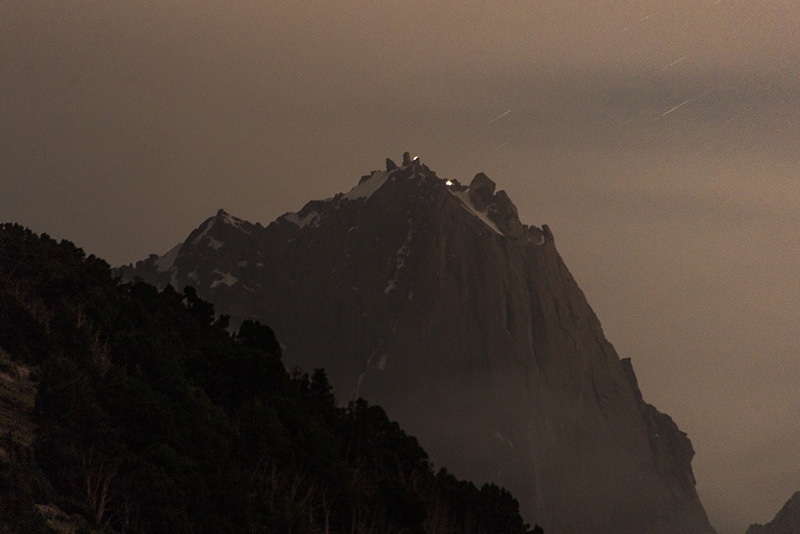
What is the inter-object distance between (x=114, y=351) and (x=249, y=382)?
22.5 metres

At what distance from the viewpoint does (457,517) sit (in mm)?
143875

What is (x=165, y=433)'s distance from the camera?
3105 inches

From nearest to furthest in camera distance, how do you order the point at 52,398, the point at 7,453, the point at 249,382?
the point at 7,453, the point at 52,398, the point at 249,382

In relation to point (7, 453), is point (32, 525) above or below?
below

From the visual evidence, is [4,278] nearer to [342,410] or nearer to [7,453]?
[7,453]

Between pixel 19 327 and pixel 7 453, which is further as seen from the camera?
pixel 19 327

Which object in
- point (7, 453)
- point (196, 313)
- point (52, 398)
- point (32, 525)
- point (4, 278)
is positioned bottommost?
point (32, 525)

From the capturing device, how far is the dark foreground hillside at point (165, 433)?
63.3m

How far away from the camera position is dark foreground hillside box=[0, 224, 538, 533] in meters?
63.3

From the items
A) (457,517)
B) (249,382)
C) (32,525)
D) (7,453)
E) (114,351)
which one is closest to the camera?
(32,525)

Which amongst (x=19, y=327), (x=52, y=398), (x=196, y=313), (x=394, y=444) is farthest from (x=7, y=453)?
(x=196, y=313)

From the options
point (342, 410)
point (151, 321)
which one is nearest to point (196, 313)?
point (342, 410)

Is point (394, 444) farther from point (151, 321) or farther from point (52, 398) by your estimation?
point (52, 398)

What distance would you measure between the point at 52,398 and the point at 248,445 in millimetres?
33291
